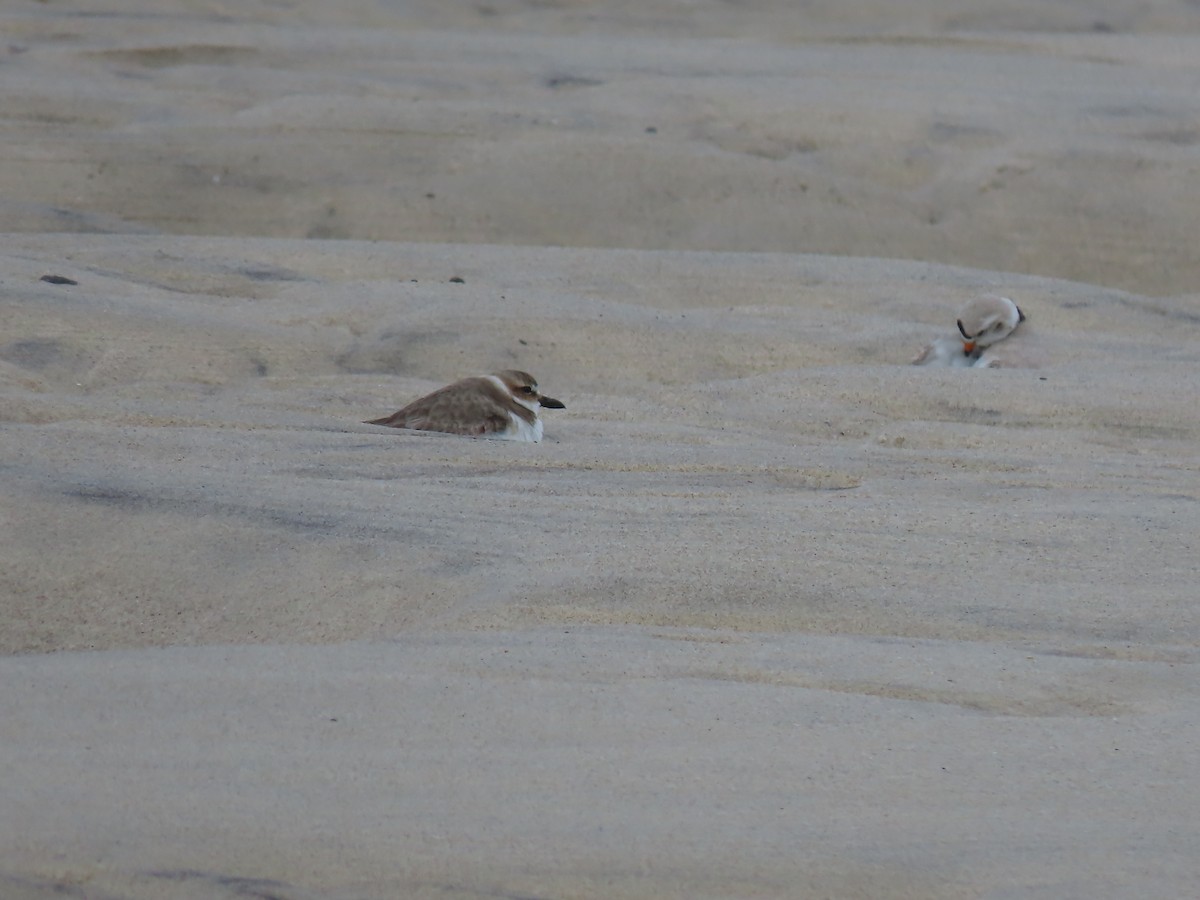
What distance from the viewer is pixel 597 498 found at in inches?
165

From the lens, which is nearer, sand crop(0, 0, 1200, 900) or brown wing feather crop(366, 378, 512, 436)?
sand crop(0, 0, 1200, 900)

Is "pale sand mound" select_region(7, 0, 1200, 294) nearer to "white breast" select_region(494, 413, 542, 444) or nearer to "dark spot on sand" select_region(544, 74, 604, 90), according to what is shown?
"dark spot on sand" select_region(544, 74, 604, 90)

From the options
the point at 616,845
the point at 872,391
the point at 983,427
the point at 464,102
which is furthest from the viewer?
the point at 464,102

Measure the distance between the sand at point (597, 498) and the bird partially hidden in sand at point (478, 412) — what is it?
14cm

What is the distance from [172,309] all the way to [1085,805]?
4267 mm

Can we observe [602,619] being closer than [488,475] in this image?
Yes

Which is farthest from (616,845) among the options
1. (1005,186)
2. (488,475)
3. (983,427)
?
(1005,186)

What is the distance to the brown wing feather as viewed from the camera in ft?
16.0

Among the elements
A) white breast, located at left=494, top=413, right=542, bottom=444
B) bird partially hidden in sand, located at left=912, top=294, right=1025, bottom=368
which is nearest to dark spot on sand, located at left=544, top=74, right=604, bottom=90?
bird partially hidden in sand, located at left=912, top=294, right=1025, bottom=368

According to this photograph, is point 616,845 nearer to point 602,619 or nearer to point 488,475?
point 602,619

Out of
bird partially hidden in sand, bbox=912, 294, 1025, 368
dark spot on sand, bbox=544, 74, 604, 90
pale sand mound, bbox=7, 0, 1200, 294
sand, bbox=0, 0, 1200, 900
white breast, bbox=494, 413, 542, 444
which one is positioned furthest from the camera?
dark spot on sand, bbox=544, 74, 604, 90

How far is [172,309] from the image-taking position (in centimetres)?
606

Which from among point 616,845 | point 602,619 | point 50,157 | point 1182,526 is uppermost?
point 50,157

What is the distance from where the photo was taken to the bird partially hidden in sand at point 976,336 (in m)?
6.16
